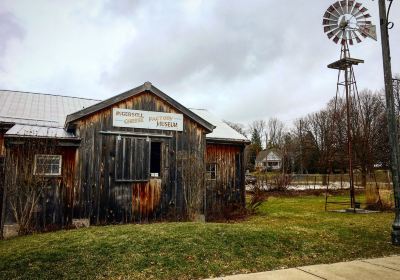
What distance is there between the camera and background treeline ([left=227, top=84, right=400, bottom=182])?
125 ft

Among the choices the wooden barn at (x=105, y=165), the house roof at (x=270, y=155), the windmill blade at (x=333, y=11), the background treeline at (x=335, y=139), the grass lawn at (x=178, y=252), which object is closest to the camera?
the grass lawn at (x=178, y=252)

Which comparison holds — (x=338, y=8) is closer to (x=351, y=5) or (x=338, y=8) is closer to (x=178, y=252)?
(x=351, y=5)

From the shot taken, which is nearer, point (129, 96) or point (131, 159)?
point (131, 159)

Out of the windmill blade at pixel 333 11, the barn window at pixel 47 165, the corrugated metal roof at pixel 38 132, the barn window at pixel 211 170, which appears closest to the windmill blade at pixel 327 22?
the windmill blade at pixel 333 11

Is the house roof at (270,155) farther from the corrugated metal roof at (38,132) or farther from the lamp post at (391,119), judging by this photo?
the lamp post at (391,119)

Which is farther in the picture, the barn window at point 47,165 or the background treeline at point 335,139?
the background treeline at point 335,139

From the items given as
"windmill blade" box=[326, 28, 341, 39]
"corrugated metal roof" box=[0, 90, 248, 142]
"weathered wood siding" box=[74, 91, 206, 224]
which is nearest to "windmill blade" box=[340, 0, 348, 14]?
"windmill blade" box=[326, 28, 341, 39]

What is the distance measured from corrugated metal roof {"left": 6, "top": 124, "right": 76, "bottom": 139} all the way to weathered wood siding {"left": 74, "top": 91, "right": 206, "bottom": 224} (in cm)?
55

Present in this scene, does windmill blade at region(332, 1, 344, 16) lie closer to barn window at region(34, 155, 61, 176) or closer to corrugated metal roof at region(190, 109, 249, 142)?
corrugated metal roof at region(190, 109, 249, 142)

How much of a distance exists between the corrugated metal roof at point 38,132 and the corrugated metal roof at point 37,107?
7.14 feet

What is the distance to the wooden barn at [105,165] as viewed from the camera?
1116 cm

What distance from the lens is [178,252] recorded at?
7047mm

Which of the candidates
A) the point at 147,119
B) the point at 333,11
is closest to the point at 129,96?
the point at 147,119

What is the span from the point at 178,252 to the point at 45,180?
21.8 ft
